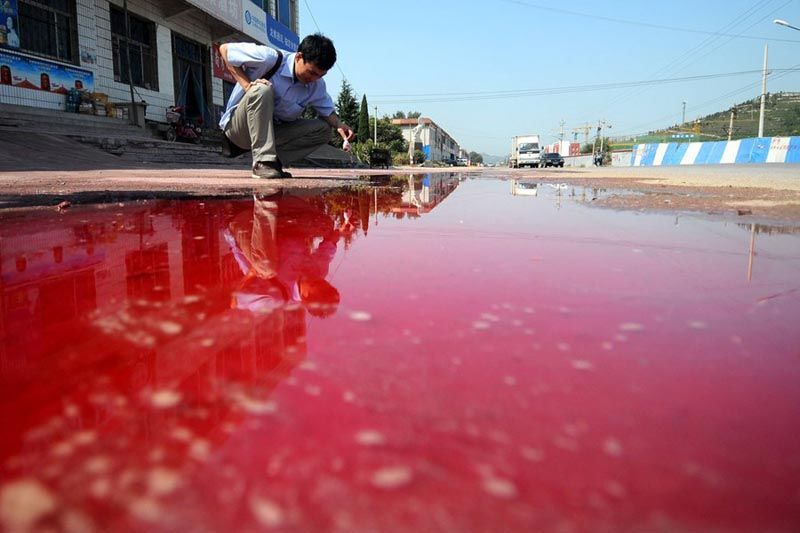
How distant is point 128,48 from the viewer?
1074 cm

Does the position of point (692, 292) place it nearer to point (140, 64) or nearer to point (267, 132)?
point (267, 132)

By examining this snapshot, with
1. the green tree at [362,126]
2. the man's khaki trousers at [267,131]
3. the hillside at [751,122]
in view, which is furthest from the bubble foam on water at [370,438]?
the hillside at [751,122]

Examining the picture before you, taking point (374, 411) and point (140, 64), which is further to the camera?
point (140, 64)

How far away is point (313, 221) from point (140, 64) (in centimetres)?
1163

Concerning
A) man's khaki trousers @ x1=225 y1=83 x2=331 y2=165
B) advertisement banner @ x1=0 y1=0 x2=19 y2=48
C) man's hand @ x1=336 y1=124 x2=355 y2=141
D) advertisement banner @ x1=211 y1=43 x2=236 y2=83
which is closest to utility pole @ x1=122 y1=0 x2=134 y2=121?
advertisement banner @ x1=0 y1=0 x2=19 y2=48

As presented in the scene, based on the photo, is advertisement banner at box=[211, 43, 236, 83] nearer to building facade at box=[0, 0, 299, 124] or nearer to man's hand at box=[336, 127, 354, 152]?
building facade at box=[0, 0, 299, 124]

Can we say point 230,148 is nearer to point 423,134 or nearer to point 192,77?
point 192,77

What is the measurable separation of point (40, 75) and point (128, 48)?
107 inches

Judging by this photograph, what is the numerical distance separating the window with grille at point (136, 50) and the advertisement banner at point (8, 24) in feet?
6.93

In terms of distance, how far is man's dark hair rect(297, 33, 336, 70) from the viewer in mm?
3920

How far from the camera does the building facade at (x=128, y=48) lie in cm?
826

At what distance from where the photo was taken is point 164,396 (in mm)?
563

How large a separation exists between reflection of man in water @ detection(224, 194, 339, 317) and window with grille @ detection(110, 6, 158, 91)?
10.1 metres

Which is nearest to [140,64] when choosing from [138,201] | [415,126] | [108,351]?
[138,201]
